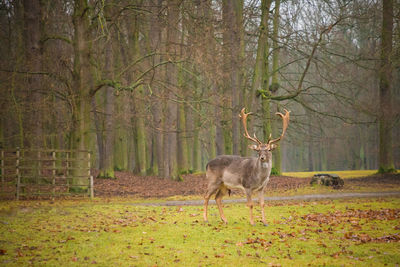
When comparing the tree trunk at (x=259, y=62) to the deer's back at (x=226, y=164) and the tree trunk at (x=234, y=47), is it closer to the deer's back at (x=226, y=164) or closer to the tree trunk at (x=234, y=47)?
the tree trunk at (x=234, y=47)

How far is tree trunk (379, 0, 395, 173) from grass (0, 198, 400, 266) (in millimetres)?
12660

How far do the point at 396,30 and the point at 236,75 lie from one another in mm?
9627

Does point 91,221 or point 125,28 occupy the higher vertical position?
point 125,28

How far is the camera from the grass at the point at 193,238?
7.29m

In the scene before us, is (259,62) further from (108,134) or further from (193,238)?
(193,238)

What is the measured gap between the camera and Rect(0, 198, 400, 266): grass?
7.29 m

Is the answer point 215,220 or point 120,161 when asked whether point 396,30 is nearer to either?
point 215,220

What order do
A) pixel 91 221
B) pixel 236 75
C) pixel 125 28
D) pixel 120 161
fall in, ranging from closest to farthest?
pixel 91 221, pixel 236 75, pixel 125 28, pixel 120 161

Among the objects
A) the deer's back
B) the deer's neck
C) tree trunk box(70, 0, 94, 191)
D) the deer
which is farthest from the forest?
the deer's neck

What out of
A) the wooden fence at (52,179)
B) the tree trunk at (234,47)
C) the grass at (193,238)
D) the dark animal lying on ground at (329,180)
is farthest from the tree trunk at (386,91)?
the wooden fence at (52,179)

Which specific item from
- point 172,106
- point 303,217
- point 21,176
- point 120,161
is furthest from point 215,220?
point 120,161

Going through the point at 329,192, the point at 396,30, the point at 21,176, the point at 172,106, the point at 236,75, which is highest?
the point at 396,30

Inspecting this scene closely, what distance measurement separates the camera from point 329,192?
62.4 feet

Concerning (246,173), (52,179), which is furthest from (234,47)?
(246,173)
